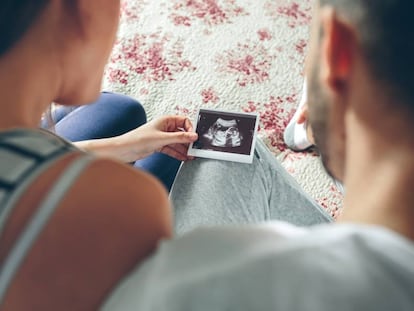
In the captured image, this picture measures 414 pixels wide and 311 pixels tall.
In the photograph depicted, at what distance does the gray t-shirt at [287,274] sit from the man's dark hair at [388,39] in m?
0.15

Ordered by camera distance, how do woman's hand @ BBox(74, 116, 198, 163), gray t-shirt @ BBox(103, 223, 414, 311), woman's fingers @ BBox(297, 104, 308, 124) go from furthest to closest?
woman's fingers @ BBox(297, 104, 308, 124)
woman's hand @ BBox(74, 116, 198, 163)
gray t-shirt @ BBox(103, 223, 414, 311)

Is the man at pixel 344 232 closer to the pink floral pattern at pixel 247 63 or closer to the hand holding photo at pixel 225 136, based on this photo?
the hand holding photo at pixel 225 136

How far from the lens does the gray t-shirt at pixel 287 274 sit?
443 millimetres

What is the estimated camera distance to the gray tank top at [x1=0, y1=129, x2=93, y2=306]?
0.50 m

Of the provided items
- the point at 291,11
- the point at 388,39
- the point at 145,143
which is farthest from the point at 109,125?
the point at 291,11

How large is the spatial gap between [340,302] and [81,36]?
449mm

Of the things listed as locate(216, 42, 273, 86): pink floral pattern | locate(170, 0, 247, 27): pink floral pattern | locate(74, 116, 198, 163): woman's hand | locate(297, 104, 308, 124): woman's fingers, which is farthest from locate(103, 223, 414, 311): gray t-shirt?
locate(170, 0, 247, 27): pink floral pattern

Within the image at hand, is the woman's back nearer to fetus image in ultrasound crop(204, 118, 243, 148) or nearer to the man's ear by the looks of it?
the man's ear

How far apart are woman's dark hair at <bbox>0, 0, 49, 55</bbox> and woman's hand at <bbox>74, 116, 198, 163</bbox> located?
418mm

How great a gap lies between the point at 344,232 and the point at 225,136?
25.9 inches

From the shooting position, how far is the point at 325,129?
68cm

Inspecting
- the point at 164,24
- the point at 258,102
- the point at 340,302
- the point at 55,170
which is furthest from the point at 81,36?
the point at 164,24

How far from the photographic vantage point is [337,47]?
554mm

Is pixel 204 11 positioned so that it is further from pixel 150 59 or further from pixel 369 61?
pixel 369 61
